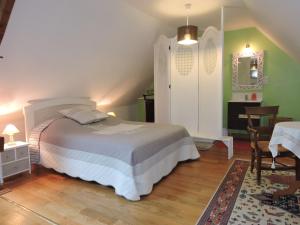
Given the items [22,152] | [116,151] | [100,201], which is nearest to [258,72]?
[116,151]

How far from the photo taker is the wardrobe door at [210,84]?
3.85m

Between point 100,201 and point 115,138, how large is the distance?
28.4 inches

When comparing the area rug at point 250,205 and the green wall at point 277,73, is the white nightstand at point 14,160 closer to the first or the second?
the area rug at point 250,205

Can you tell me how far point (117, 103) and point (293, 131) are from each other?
4.14 metres

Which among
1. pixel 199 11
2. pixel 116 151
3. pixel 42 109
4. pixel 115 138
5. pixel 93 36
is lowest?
pixel 116 151

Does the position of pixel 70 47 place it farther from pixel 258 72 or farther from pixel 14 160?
pixel 258 72

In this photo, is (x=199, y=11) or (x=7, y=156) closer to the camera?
(x=7, y=156)

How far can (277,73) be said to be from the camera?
4738 mm

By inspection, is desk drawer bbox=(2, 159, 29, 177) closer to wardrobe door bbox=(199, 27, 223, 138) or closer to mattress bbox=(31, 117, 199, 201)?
mattress bbox=(31, 117, 199, 201)

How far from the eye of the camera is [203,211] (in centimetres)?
222

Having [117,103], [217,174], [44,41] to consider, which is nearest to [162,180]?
[217,174]

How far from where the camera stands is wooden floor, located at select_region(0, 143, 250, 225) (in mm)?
2139

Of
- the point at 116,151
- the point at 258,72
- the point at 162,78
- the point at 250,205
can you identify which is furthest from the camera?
the point at 258,72

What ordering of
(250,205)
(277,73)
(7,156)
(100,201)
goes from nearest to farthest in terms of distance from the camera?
(250,205), (100,201), (7,156), (277,73)
